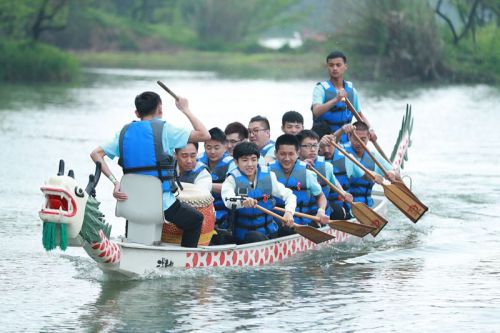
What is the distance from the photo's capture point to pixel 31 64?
109 ft

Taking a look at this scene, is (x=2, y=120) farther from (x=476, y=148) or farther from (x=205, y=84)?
(x=205, y=84)

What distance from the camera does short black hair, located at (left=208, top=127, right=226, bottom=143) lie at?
1012 cm

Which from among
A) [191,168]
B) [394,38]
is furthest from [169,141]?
[394,38]

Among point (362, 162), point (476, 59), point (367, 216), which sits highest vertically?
point (476, 59)

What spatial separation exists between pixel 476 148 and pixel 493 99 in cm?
1023

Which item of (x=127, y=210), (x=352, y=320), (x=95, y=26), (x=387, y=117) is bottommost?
(x=352, y=320)

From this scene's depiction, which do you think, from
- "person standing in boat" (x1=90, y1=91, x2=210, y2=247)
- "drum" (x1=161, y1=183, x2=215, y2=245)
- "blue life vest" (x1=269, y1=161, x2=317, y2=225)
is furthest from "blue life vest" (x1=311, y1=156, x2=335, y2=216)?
"person standing in boat" (x1=90, y1=91, x2=210, y2=247)

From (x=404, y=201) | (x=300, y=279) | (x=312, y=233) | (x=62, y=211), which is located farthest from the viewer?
(x=404, y=201)

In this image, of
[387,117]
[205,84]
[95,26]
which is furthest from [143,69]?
[387,117]

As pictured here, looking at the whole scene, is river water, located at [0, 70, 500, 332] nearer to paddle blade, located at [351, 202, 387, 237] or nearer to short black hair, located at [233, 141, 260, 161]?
paddle blade, located at [351, 202, 387, 237]

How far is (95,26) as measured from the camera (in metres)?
56.6

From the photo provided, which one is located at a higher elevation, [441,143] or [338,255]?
[441,143]

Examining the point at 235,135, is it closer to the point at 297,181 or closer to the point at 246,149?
the point at 297,181

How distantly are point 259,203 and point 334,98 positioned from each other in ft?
7.54
